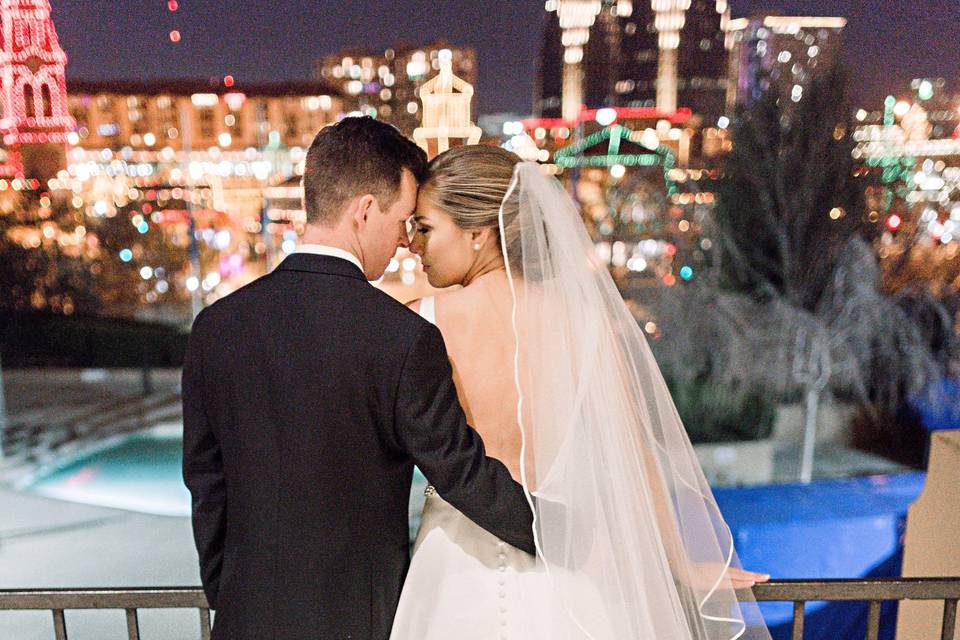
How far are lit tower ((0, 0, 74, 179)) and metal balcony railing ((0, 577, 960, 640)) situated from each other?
1155 centimetres

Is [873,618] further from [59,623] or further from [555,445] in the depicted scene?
[59,623]

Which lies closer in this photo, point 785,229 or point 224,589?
point 224,589

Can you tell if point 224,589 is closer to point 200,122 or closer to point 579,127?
point 579,127

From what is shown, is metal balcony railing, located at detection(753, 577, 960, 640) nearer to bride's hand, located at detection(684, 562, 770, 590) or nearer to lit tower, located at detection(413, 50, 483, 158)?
bride's hand, located at detection(684, 562, 770, 590)

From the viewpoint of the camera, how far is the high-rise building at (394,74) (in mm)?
16234

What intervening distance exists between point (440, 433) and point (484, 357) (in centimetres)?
23

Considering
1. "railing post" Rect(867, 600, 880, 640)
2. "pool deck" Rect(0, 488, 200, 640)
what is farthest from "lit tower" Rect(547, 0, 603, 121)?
"railing post" Rect(867, 600, 880, 640)

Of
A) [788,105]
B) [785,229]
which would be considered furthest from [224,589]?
[788,105]

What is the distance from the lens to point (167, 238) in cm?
2050

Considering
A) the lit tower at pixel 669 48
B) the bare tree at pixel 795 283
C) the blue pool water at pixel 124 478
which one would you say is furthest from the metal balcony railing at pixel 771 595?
the lit tower at pixel 669 48

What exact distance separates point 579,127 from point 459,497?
665 inches

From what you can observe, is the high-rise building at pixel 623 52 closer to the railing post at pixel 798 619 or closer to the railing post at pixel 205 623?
the railing post at pixel 798 619

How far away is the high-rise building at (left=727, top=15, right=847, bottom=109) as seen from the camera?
38.8 ft

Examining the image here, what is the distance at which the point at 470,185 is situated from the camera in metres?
1.15
